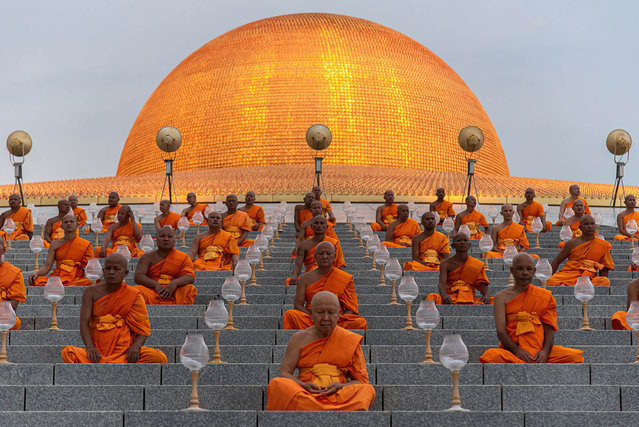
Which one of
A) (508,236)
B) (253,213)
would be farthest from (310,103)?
(508,236)

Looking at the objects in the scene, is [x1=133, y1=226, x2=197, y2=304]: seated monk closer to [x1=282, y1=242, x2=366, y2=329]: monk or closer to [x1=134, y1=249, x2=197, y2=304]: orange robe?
[x1=134, y1=249, x2=197, y2=304]: orange robe

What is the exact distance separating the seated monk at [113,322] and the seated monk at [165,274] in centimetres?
182

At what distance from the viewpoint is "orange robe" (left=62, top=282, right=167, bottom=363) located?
710 cm

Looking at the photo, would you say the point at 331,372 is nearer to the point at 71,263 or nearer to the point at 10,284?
the point at 10,284

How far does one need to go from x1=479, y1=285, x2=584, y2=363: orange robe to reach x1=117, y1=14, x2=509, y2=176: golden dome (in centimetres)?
2068

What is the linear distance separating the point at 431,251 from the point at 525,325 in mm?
3905

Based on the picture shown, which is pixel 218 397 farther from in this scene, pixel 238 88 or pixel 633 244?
pixel 238 88

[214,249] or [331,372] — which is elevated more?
[214,249]

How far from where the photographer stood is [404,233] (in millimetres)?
12969

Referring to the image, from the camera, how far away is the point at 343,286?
7.96 metres

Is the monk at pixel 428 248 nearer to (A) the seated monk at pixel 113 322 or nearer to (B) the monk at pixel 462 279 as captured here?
(B) the monk at pixel 462 279

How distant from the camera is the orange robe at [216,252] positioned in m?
11.0

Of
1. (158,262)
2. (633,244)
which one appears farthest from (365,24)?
(158,262)

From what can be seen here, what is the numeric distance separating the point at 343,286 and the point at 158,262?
2209 mm
